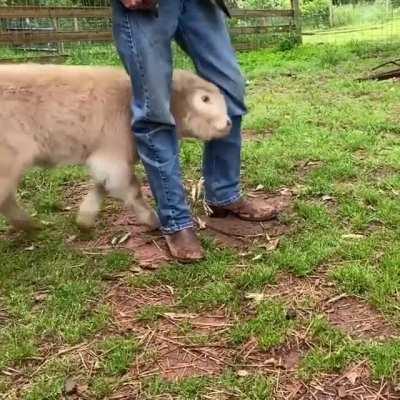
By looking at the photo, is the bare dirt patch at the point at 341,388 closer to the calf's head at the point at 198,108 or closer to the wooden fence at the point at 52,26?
the calf's head at the point at 198,108

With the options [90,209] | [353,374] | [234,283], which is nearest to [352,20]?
[90,209]

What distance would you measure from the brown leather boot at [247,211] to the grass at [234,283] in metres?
0.13

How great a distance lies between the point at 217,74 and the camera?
346 cm

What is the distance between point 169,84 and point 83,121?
0.51 m

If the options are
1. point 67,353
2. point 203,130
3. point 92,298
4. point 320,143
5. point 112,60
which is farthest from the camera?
point 112,60

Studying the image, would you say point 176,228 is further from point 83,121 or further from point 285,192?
point 285,192

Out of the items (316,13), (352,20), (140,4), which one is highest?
(140,4)

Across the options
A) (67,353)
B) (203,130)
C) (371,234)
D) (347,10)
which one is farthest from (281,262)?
(347,10)

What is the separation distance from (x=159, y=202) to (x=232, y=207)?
0.54m

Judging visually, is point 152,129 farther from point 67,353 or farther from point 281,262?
point 67,353

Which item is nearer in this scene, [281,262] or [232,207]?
[281,262]

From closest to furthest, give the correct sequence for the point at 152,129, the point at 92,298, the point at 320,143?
the point at 92,298
the point at 152,129
the point at 320,143

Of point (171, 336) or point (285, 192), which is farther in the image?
point (285, 192)

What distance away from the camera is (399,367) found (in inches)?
91.8
